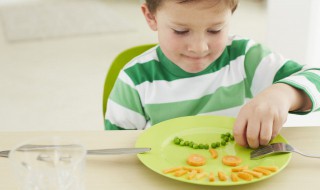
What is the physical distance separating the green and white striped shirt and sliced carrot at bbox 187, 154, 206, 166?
355 millimetres

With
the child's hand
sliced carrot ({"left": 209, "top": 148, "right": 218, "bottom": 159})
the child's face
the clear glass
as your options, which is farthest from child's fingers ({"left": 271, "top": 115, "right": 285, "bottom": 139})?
the clear glass

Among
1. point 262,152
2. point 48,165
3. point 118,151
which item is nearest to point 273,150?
point 262,152

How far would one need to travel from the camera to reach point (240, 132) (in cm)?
83

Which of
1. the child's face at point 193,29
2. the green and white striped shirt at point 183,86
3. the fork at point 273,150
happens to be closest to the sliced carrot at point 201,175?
the fork at point 273,150

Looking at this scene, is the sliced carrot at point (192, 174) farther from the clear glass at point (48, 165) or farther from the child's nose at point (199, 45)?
the child's nose at point (199, 45)

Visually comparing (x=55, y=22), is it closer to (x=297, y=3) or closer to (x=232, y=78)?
(x=297, y=3)

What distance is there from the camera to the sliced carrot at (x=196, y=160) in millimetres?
784

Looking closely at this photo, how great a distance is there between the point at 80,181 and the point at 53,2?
364cm

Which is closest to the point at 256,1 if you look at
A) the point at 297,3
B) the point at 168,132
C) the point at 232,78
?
the point at 297,3

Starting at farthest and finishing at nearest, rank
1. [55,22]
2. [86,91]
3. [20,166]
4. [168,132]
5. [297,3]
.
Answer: [55,22] < [86,91] < [297,3] < [168,132] < [20,166]

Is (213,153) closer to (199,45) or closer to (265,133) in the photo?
(265,133)

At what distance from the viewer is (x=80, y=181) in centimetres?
65

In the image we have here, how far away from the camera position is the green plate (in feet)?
2.50

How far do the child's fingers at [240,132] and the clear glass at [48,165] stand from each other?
12.0 inches
